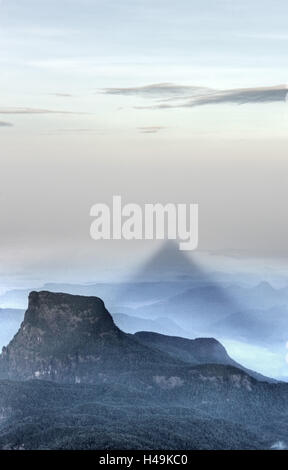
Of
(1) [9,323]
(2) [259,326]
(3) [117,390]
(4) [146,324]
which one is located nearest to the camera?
(2) [259,326]

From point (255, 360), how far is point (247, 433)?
7.79 metres

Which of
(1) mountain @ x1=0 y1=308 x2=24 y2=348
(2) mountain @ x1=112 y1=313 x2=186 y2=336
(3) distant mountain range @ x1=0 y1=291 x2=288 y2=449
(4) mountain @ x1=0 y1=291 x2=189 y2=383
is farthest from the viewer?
(4) mountain @ x1=0 y1=291 x2=189 y2=383

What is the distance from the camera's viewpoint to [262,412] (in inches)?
2862

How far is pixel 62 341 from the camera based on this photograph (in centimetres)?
8719

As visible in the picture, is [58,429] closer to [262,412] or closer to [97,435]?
[97,435]

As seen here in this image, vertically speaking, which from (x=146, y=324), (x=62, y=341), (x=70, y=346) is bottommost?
(x=146, y=324)

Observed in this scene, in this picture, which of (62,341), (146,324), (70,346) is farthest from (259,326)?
(62,341)

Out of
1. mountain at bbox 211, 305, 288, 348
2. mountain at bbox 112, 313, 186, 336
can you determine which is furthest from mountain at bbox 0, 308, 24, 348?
mountain at bbox 211, 305, 288, 348

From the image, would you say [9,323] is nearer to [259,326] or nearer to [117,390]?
[117,390]

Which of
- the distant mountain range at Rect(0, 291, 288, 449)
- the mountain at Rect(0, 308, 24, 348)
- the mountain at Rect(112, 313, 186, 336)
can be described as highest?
the mountain at Rect(0, 308, 24, 348)

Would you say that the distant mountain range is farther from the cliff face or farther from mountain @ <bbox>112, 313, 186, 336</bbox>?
mountain @ <bbox>112, 313, 186, 336</bbox>

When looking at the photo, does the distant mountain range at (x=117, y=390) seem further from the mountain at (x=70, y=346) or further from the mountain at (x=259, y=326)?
the mountain at (x=259, y=326)

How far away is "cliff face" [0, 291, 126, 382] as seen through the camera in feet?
267

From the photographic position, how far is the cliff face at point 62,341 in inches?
3201
